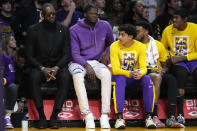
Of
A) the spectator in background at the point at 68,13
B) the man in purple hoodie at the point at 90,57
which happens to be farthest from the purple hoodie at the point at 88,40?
the spectator in background at the point at 68,13

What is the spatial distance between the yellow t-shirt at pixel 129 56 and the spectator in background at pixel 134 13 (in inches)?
71.9

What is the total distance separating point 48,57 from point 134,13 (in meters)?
2.55

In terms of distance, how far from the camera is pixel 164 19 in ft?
29.7

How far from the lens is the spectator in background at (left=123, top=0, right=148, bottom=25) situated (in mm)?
8680

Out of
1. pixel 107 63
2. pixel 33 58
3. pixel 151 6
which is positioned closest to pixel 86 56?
pixel 107 63

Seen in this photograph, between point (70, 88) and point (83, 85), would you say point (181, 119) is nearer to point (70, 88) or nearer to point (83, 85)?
point (83, 85)

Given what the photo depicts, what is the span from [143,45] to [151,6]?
2734mm

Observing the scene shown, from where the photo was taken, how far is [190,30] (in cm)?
746

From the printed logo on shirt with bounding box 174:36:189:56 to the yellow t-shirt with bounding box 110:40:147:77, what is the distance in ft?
2.52

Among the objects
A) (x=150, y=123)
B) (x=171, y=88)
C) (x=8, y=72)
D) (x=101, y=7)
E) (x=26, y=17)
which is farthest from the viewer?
(x=101, y=7)

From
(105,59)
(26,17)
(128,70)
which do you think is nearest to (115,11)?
(26,17)

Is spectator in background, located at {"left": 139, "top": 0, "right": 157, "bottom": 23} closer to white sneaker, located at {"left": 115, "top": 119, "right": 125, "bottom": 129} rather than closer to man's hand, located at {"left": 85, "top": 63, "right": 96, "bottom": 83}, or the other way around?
man's hand, located at {"left": 85, "top": 63, "right": 96, "bottom": 83}

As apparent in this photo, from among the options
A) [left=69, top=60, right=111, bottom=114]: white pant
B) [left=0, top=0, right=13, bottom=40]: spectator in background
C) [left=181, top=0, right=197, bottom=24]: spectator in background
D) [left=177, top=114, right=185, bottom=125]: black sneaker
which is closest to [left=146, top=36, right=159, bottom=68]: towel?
[left=69, top=60, right=111, bottom=114]: white pant

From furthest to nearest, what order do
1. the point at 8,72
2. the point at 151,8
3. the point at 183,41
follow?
the point at 151,8, the point at 183,41, the point at 8,72
